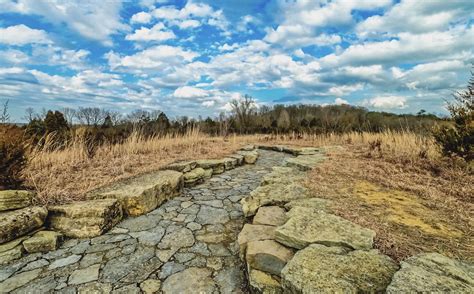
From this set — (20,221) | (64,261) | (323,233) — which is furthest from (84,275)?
(323,233)

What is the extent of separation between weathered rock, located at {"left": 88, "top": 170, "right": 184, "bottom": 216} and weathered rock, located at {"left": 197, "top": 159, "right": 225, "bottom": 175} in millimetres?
1103

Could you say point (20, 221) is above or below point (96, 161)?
below

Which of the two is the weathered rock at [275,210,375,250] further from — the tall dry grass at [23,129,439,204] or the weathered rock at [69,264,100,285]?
the tall dry grass at [23,129,439,204]

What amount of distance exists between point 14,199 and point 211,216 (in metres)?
2.02

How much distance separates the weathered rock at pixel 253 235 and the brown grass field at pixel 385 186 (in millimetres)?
639

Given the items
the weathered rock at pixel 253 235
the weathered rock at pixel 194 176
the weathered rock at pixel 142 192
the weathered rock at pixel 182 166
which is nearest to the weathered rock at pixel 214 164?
the weathered rock at pixel 194 176

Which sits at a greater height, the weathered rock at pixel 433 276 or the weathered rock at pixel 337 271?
the weathered rock at pixel 433 276

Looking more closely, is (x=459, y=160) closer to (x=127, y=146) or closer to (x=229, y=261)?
(x=229, y=261)

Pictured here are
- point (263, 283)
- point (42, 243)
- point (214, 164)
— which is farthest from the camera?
point (214, 164)

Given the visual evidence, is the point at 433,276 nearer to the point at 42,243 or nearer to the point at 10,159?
the point at 42,243

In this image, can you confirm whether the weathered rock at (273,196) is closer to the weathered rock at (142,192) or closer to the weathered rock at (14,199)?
the weathered rock at (142,192)

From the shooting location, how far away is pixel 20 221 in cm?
230

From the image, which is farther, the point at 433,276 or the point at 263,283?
the point at 263,283

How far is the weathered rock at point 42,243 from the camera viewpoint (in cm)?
225
